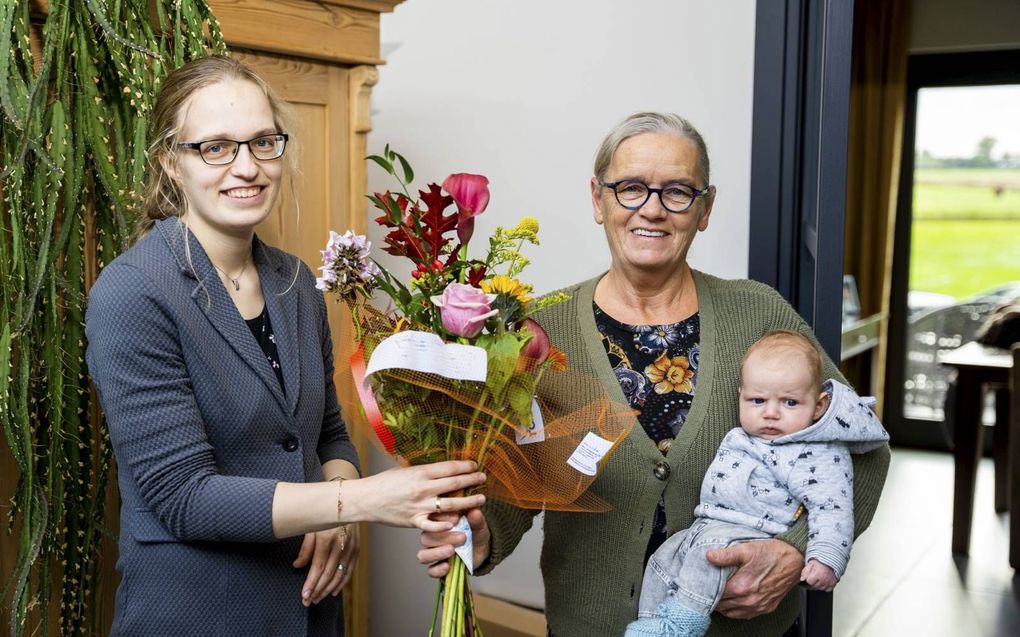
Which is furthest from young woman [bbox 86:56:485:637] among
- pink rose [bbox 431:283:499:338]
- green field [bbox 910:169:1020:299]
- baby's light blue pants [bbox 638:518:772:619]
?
green field [bbox 910:169:1020:299]

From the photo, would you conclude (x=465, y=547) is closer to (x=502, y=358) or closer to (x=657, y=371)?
(x=502, y=358)

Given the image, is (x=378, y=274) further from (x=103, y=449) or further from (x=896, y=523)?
(x=896, y=523)

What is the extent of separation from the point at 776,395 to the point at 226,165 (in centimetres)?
94

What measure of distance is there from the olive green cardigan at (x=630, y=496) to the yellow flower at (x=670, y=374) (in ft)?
0.09

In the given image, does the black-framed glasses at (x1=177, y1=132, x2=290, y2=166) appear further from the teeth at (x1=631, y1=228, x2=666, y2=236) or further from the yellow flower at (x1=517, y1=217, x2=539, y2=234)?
the teeth at (x1=631, y1=228, x2=666, y2=236)

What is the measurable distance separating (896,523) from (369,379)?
4330 millimetres

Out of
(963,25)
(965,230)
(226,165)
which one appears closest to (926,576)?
(965,230)

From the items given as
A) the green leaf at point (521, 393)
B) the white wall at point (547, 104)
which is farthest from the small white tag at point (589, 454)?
the white wall at point (547, 104)

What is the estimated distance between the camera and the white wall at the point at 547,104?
8.44 feet

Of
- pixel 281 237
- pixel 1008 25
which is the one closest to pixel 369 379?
pixel 281 237

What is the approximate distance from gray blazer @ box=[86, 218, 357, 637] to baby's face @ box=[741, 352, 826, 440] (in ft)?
2.32

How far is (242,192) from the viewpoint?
1425mm

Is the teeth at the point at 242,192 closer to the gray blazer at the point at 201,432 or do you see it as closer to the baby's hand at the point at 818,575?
the gray blazer at the point at 201,432

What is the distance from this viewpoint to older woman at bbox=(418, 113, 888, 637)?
1.60 meters
